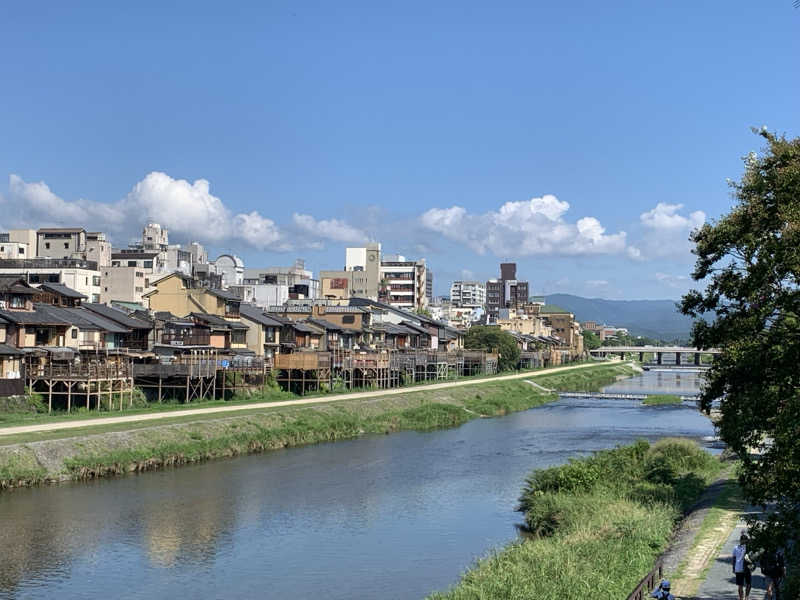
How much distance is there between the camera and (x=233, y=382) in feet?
210

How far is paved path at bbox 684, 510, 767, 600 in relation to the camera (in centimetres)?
1916

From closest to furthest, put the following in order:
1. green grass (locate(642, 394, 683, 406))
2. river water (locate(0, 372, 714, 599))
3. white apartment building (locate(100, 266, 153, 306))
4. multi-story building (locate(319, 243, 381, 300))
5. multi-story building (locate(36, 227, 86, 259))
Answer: river water (locate(0, 372, 714, 599))
green grass (locate(642, 394, 683, 406))
white apartment building (locate(100, 266, 153, 306))
multi-story building (locate(36, 227, 86, 259))
multi-story building (locate(319, 243, 381, 300))

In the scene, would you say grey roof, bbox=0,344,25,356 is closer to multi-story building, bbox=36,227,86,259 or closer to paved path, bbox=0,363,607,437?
paved path, bbox=0,363,607,437

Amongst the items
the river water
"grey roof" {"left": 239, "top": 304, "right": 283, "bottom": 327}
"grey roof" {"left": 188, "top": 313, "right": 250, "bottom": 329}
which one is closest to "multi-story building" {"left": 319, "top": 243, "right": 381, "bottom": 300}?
"grey roof" {"left": 239, "top": 304, "right": 283, "bottom": 327}

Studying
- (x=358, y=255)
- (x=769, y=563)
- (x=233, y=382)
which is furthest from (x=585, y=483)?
(x=358, y=255)

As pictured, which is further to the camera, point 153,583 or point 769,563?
point 153,583

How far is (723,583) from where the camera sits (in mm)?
20297

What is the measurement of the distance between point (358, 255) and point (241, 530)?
449 feet

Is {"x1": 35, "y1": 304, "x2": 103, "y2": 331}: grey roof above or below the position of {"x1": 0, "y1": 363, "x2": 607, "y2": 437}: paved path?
above

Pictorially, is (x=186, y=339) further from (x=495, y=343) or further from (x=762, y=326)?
(x=495, y=343)

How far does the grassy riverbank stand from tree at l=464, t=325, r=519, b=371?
7666cm

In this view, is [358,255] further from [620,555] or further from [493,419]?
[620,555]

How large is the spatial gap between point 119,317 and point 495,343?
221ft

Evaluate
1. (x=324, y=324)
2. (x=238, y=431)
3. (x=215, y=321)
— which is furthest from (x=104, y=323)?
(x=324, y=324)
